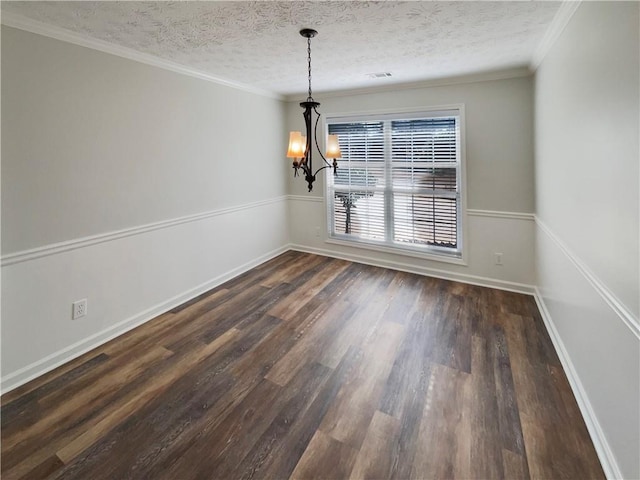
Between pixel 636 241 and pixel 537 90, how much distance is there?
98.7 inches

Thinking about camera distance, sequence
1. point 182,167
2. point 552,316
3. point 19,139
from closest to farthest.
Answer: point 19,139, point 552,316, point 182,167

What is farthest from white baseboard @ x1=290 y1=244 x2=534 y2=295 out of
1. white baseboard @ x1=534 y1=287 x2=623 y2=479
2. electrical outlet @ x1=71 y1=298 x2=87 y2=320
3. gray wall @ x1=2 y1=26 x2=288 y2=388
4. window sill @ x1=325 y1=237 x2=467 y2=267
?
electrical outlet @ x1=71 y1=298 x2=87 y2=320

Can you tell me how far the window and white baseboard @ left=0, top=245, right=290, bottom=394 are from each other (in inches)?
82.8

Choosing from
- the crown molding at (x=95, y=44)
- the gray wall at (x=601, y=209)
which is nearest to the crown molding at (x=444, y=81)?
the gray wall at (x=601, y=209)

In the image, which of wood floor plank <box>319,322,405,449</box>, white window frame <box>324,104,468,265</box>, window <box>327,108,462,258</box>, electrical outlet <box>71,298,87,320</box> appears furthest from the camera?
window <box>327,108,462,258</box>

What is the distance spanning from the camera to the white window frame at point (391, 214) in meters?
3.80

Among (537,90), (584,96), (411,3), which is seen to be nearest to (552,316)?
(584,96)

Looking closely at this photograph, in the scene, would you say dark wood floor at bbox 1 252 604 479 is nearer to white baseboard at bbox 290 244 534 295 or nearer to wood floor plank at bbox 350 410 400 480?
wood floor plank at bbox 350 410 400 480

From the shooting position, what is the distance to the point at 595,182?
1.66 metres

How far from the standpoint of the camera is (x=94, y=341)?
2689 millimetres

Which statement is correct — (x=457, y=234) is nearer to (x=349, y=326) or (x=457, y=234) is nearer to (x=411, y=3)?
(x=349, y=326)

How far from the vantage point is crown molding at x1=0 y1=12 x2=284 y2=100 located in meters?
2.09

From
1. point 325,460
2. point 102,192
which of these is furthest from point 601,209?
point 102,192

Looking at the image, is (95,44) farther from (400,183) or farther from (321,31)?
(400,183)
